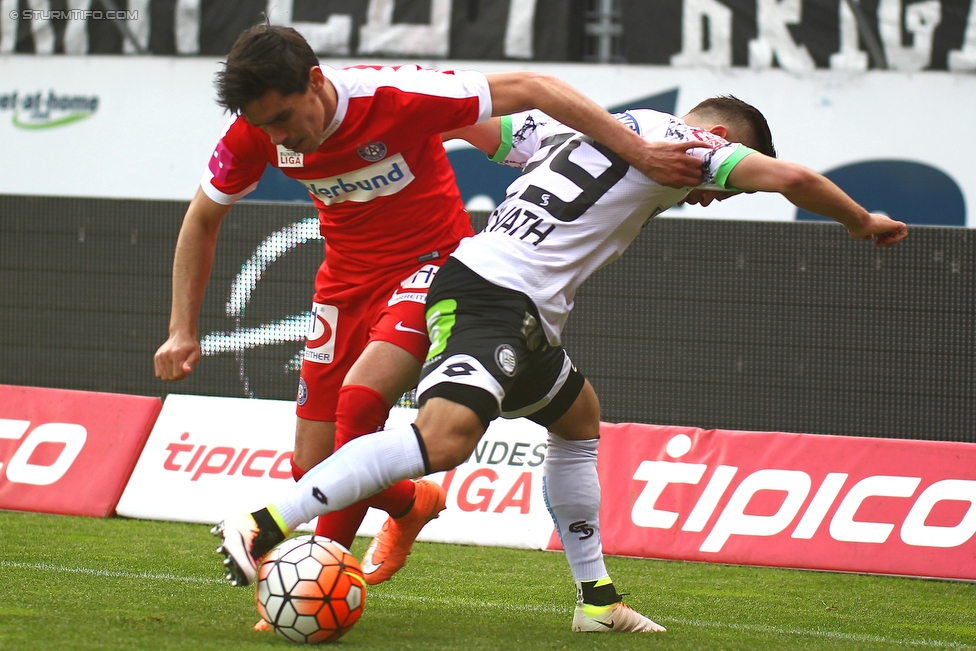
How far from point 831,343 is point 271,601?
499cm

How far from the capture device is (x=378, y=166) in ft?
12.2

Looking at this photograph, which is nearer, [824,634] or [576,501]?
[576,501]

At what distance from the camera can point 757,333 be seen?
24.5 ft

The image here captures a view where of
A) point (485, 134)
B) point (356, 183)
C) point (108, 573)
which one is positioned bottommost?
point (108, 573)

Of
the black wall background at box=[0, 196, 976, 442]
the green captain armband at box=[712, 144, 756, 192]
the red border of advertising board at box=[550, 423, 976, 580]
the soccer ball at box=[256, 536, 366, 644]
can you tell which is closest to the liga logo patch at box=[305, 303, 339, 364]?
the soccer ball at box=[256, 536, 366, 644]

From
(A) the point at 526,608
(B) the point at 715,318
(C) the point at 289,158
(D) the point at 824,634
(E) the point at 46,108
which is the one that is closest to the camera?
(C) the point at 289,158

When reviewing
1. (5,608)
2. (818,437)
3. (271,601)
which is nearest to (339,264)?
(271,601)

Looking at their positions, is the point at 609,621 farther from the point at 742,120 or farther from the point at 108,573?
the point at 108,573

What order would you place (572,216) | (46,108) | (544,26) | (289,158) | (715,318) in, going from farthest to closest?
(46,108), (544,26), (715,318), (289,158), (572,216)

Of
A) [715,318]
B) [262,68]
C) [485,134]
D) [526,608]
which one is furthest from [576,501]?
[715,318]

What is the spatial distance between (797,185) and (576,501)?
1268 millimetres

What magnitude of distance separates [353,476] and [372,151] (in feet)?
3.57

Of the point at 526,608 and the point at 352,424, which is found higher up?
the point at 352,424

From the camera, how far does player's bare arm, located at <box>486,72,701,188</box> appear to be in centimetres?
344
